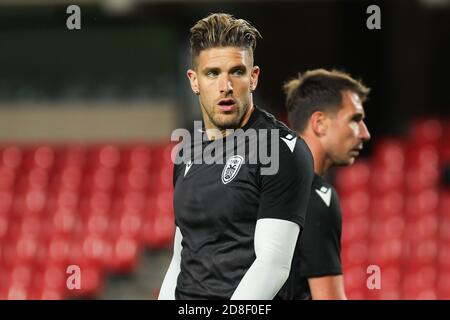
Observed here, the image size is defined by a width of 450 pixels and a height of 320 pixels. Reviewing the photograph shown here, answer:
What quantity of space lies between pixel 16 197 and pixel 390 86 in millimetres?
4587

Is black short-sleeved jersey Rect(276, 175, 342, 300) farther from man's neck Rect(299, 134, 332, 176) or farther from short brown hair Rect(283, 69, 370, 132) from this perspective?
short brown hair Rect(283, 69, 370, 132)

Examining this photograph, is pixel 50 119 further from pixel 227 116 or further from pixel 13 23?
pixel 227 116

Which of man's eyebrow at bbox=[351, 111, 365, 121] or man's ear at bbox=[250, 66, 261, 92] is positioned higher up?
man's eyebrow at bbox=[351, 111, 365, 121]

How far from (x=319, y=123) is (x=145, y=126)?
26.6ft

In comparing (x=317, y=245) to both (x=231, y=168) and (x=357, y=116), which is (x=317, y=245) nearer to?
(x=357, y=116)

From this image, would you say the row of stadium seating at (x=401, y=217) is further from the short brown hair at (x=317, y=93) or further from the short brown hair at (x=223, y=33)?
the short brown hair at (x=223, y=33)

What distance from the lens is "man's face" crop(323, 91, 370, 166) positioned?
3.05 metres

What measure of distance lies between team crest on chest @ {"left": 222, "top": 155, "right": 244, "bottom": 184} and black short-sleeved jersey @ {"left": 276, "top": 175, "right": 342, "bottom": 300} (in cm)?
64

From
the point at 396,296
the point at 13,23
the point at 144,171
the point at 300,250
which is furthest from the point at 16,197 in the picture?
the point at 300,250

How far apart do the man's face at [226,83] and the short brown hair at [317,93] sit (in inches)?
29.4

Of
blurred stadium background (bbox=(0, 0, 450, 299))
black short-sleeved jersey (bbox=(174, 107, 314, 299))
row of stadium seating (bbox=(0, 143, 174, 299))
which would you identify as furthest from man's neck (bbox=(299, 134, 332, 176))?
row of stadium seating (bbox=(0, 143, 174, 299))

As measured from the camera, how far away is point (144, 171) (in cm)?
976

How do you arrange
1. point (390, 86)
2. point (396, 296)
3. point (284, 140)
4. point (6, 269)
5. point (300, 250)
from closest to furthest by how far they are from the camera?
point (284, 140) → point (300, 250) → point (396, 296) → point (6, 269) → point (390, 86)

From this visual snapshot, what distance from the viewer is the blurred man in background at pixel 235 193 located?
7.41ft
